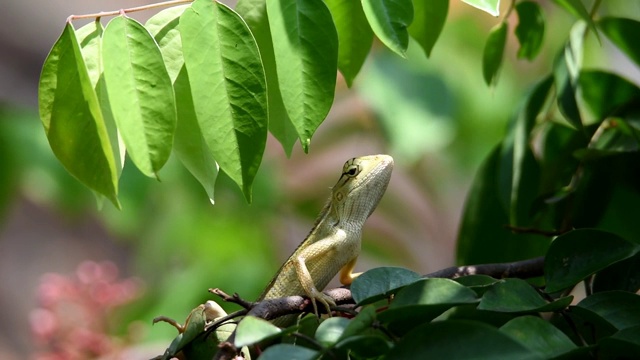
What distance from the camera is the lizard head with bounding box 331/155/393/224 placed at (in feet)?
7.64

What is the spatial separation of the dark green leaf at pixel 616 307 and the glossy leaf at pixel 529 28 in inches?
37.4

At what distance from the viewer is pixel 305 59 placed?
1479 millimetres

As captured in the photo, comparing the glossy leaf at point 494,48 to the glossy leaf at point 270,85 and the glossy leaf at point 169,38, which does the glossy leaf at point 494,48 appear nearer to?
the glossy leaf at point 270,85

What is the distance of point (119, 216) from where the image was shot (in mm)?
3711

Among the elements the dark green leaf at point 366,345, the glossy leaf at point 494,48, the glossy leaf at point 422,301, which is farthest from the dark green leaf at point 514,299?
the glossy leaf at point 494,48

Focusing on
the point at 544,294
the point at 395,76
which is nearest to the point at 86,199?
the point at 395,76

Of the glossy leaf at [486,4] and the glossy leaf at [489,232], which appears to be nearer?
the glossy leaf at [486,4]

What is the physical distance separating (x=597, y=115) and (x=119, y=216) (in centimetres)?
221

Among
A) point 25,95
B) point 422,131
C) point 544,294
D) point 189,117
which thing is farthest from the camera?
point 25,95

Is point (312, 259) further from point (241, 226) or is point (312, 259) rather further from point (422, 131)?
point (241, 226)

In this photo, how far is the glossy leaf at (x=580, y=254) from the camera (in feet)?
4.60

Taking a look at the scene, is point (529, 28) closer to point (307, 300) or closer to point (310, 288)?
point (310, 288)

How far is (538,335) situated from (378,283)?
27 centimetres

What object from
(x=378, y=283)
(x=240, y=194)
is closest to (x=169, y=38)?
(x=378, y=283)
